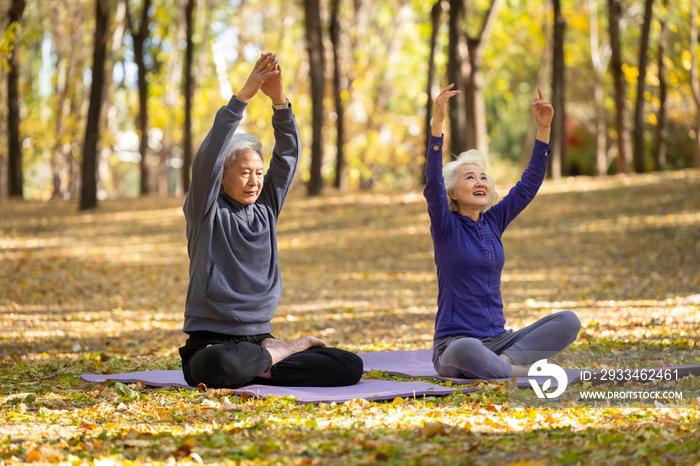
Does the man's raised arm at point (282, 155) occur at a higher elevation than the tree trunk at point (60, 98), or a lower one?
lower

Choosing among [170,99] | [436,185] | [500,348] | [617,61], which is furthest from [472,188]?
[170,99]

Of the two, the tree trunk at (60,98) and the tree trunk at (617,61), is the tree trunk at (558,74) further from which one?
the tree trunk at (60,98)

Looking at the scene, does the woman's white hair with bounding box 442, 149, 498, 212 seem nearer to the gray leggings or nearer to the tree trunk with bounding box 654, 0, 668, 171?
the gray leggings

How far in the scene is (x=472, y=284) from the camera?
4648mm

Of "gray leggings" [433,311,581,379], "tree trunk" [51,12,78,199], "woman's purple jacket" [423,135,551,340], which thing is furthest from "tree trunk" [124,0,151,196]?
"gray leggings" [433,311,581,379]

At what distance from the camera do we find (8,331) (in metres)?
7.31

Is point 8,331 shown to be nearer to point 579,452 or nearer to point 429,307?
point 429,307

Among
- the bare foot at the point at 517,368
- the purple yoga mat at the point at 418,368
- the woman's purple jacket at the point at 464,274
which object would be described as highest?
the woman's purple jacket at the point at 464,274

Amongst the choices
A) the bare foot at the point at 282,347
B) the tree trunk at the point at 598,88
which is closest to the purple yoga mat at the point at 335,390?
the bare foot at the point at 282,347

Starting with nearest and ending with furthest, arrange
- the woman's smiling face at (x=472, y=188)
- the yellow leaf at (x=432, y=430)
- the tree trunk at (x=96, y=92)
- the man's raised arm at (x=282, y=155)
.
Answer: the yellow leaf at (x=432, y=430) < the man's raised arm at (x=282, y=155) < the woman's smiling face at (x=472, y=188) < the tree trunk at (x=96, y=92)

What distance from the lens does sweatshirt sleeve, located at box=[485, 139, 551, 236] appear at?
4.92m

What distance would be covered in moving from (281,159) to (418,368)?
1803 millimetres

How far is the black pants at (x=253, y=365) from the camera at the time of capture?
4199 millimetres

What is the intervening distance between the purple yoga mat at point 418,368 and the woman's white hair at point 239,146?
5.91 ft
